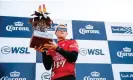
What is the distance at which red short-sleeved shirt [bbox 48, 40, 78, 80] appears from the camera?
1.67m

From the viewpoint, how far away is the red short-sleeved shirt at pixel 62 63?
1.67 meters


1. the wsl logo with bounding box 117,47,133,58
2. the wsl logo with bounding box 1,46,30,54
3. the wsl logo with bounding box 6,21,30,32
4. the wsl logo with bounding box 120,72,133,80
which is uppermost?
the wsl logo with bounding box 6,21,30,32

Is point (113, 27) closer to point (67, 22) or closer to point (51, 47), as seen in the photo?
point (67, 22)

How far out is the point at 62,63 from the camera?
5.59ft

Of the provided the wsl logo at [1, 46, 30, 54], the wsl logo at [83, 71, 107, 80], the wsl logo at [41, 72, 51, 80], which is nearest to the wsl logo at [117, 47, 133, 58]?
the wsl logo at [83, 71, 107, 80]

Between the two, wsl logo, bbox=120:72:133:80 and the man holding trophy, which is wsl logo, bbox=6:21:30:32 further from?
wsl logo, bbox=120:72:133:80

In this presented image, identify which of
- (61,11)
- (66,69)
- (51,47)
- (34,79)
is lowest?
(34,79)

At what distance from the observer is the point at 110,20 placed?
2.84 meters

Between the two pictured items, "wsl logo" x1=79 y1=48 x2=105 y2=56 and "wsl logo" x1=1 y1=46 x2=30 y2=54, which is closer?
"wsl logo" x1=1 y1=46 x2=30 y2=54

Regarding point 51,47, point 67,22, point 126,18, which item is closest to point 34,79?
point 67,22

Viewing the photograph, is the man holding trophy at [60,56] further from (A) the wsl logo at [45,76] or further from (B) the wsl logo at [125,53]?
(B) the wsl logo at [125,53]

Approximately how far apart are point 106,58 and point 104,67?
10 cm

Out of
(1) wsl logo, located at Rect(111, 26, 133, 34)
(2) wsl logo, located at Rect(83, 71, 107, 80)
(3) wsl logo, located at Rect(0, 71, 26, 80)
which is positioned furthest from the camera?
(1) wsl logo, located at Rect(111, 26, 133, 34)

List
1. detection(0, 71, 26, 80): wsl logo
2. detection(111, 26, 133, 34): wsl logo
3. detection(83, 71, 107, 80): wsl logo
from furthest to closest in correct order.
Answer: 1. detection(111, 26, 133, 34): wsl logo
2. detection(83, 71, 107, 80): wsl logo
3. detection(0, 71, 26, 80): wsl logo
